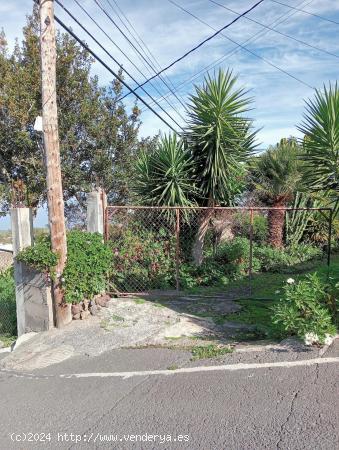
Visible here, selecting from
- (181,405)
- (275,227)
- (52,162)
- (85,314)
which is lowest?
(181,405)

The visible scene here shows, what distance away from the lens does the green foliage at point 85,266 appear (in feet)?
23.5

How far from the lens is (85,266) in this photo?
23.9 feet

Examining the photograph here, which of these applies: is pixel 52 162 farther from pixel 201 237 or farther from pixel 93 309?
pixel 201 237

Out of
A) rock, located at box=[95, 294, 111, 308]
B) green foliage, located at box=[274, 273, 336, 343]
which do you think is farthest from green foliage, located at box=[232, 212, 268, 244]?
green foliage, located at box=[274, 273, 336, 343]

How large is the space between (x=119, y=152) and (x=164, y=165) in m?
5.72

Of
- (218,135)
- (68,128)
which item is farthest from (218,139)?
(68,128)

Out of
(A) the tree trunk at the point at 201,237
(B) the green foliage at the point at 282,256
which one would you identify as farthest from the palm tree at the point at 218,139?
(B) the green foliage at the point at 282,256

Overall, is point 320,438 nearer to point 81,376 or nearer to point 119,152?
point 81,376

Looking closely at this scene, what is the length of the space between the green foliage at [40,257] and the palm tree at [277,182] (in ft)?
22.6

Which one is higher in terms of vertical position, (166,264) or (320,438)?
(166,264)

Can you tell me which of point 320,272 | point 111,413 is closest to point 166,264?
point 320,272

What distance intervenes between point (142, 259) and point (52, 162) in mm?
3123

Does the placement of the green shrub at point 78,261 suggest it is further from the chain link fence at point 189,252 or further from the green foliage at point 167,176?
the green foliage at point 167,176

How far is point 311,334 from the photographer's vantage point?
4949 millimetres
